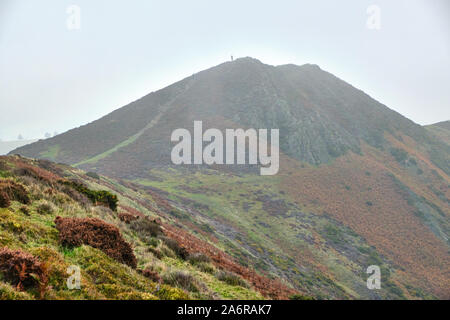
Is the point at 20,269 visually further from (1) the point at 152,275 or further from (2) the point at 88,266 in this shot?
(1) the point at 152,275

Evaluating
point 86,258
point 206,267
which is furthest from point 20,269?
point 206,267

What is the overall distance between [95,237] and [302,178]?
46675 mm

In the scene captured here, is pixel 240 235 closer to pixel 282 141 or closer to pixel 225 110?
pixel 282 141

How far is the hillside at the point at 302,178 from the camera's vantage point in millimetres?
28172

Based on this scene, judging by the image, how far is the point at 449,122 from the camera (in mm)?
107062

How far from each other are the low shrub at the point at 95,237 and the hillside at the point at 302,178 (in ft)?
43.2

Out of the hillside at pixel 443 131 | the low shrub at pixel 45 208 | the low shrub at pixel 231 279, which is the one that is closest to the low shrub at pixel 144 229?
the low shrub at pixel 45 208

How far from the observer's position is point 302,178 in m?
50.8

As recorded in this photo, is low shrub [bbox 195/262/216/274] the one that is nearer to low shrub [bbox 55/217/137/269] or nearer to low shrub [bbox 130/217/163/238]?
low shrub [bbox 55/217/137/269]

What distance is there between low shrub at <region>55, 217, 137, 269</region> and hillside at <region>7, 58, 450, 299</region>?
13167 millimetres

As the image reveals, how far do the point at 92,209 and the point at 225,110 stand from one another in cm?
6251

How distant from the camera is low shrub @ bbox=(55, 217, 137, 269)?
25.6ft

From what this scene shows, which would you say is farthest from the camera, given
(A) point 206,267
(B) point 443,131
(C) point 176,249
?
(B) point 443,131

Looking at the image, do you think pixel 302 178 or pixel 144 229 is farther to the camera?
pixel 302 178
